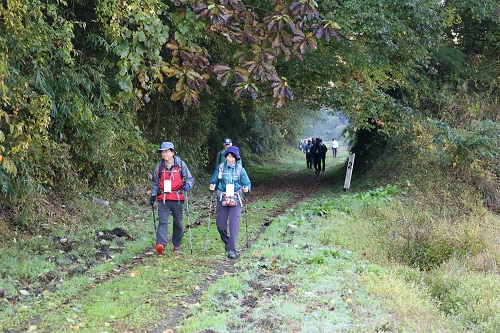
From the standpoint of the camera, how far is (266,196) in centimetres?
1945

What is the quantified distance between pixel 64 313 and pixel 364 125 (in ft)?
46.0

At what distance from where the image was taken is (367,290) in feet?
24.1

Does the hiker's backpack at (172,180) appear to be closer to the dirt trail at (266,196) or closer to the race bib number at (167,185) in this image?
the race bib number at (167,185)

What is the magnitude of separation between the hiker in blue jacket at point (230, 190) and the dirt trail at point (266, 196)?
61cm

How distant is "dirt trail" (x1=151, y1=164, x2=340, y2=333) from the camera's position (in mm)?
6359

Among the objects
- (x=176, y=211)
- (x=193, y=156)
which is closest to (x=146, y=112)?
(x=193, y=156)

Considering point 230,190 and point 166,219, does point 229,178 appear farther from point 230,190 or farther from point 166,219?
point 166,219

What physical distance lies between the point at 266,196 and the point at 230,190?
10.1 m

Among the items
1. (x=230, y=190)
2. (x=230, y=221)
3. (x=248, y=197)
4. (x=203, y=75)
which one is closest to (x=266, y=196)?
Result: (x=248, y=197)

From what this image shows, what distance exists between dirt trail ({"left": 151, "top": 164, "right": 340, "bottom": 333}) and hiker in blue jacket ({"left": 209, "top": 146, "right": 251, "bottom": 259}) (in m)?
0.61

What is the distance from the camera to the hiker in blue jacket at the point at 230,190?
31.0ft

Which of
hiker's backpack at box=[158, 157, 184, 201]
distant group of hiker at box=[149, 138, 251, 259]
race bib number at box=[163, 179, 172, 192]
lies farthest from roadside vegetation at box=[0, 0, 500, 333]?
race bib number at box=[163, 179, 172, 192]

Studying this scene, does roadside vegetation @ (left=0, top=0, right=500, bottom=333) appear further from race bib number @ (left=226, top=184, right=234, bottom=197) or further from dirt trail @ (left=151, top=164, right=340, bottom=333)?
race bib number @ (left=226, top=184, right=234, bottom=197)

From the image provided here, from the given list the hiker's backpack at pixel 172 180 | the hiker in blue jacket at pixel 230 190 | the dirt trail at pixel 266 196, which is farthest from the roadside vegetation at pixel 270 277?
the hiker's backpack at pixel 172 180
